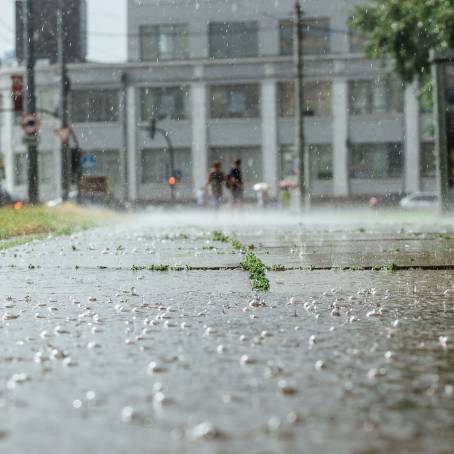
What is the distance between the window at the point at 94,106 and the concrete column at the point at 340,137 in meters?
11.7

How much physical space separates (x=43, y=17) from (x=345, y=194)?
23068 mm

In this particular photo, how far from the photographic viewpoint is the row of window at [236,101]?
58.7 m

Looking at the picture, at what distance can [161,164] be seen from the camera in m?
60.3

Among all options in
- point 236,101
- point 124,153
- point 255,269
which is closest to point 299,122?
point 236,101

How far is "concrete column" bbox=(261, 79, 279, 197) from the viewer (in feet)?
194

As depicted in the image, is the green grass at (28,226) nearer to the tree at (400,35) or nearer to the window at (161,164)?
the tree at (400,35)

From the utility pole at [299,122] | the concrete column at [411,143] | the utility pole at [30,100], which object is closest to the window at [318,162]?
the concrete column at [411,143]

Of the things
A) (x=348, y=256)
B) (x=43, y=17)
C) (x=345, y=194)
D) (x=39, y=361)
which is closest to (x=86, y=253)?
(x=348, y=256)

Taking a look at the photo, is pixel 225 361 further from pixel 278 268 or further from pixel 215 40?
pixel 215 40

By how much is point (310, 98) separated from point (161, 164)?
8593mm

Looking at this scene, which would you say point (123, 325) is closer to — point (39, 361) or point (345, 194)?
point (39, 361)

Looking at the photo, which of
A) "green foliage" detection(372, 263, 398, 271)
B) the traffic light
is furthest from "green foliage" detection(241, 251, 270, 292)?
the traffic light

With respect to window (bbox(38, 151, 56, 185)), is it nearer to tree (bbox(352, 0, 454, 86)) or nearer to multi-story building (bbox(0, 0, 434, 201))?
multi-story building (bbox(0, 0, 434, 201))

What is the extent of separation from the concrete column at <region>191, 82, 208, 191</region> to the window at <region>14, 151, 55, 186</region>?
330 inches
